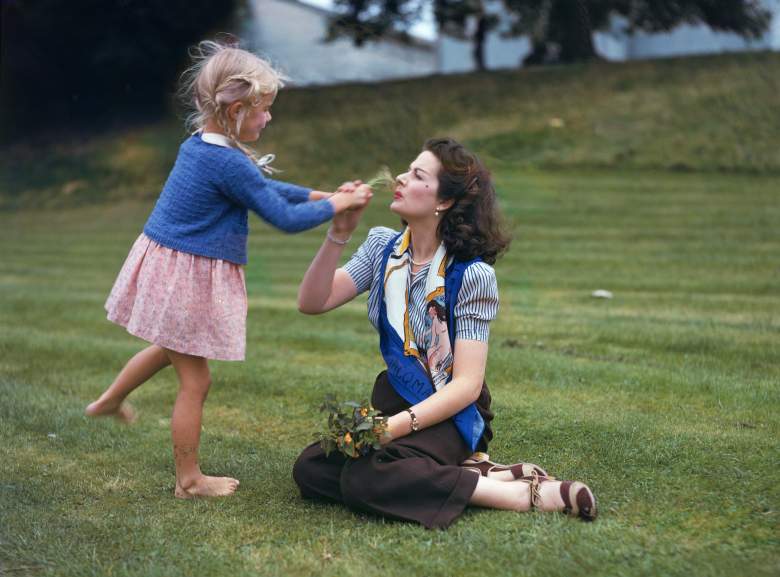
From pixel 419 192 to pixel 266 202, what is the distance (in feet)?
1.90

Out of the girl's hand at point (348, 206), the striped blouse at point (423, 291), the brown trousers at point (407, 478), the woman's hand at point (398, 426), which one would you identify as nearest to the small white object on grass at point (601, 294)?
the striped blouse at point (423, 291)

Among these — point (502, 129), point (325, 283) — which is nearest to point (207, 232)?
point (325, 283)

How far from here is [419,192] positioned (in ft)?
12.5

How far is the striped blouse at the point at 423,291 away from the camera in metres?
3.73

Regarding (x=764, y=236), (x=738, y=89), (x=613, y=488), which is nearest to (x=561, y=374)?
(x=613, y=488)

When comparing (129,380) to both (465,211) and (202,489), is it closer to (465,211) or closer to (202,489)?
(202,489)

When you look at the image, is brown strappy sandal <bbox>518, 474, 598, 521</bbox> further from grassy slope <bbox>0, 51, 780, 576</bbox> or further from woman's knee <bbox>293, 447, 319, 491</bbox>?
woman's knee <bbox>293, 447, 319, 491</bbox>

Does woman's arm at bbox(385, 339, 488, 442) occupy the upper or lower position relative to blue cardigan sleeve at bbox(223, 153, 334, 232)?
lower

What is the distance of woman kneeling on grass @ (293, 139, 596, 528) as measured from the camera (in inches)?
140

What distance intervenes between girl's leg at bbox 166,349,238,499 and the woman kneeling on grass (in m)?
0.39

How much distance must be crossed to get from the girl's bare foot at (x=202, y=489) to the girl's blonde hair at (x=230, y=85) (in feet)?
4.19

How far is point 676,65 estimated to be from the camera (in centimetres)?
2058

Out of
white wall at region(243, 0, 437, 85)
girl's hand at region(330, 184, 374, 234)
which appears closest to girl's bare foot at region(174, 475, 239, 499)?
girl's hand at region(330, 184, 374, 234)

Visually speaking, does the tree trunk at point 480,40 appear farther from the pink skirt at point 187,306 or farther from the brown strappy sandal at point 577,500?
the brown strappy sandal at point 577,500
